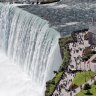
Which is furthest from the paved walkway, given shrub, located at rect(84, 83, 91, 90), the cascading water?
the cascading water

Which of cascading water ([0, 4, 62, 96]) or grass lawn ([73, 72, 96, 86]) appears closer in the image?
grass lawn ([73, 72, 96, 86])

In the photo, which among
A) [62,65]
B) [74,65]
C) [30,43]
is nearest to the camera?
[74,65]

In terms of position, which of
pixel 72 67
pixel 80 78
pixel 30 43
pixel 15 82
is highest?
pixel 30 43

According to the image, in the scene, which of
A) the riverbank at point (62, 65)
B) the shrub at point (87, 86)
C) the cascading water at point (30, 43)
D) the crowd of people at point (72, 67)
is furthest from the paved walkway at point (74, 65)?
the cascading water at point (30, 43)

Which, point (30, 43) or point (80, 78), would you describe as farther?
point (30, 43)

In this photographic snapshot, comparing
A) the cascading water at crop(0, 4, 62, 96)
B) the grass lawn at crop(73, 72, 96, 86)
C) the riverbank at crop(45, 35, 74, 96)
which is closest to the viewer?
the grass lawn at crop(73, 72, 96, 86)

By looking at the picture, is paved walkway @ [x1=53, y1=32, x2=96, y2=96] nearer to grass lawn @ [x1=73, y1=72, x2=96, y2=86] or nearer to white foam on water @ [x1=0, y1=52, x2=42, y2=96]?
grass lawn @ [x1=73, y1=72, x2=96, y2=86]

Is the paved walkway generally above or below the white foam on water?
above

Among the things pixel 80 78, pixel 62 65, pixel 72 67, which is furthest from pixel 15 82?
pixel 80 78

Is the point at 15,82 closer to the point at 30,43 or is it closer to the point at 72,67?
the point at 30,43
